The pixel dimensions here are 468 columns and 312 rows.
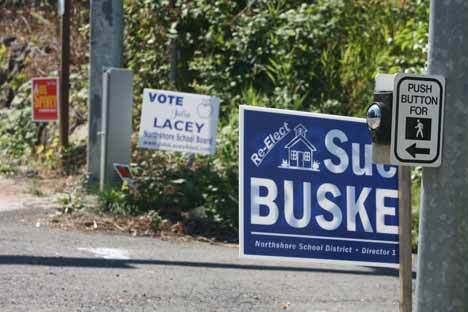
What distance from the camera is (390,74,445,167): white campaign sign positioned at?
5.52 metres

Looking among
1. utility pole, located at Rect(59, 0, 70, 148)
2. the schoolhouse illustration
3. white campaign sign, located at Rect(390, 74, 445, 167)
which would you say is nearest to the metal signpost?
utility pole, located at Rect(59, 0, 70, 148)

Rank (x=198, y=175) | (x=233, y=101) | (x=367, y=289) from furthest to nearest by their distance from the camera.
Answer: (x=233, y=101) < (x=198, y=175) < (x=367, y=289)

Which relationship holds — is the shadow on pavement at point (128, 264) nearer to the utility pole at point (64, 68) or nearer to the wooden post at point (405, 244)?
the wooden post at point (405, 244)

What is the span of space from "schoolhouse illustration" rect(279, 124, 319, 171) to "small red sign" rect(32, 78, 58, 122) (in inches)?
387

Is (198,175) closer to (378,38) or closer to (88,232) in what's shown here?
(88,232)

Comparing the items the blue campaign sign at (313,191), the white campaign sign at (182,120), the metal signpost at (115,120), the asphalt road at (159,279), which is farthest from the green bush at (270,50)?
the blue campaign sign at (313,191)

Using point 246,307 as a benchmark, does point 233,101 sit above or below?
above

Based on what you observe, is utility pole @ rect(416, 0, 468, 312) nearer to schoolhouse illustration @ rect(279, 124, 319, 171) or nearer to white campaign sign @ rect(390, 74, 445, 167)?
white campaign sign @ rect(390, 74, 445, 167)

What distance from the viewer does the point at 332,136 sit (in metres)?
6.55

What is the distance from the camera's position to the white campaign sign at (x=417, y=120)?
5.52 m

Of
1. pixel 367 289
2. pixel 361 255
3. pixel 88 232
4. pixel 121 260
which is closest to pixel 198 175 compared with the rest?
pixel 88 232

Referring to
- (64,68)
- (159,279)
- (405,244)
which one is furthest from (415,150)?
(64,68)

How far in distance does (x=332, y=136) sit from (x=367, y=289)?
2.98 metres

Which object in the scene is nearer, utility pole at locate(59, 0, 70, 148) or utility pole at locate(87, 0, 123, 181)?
utility pole at locate(87, 0, 123, 181)
